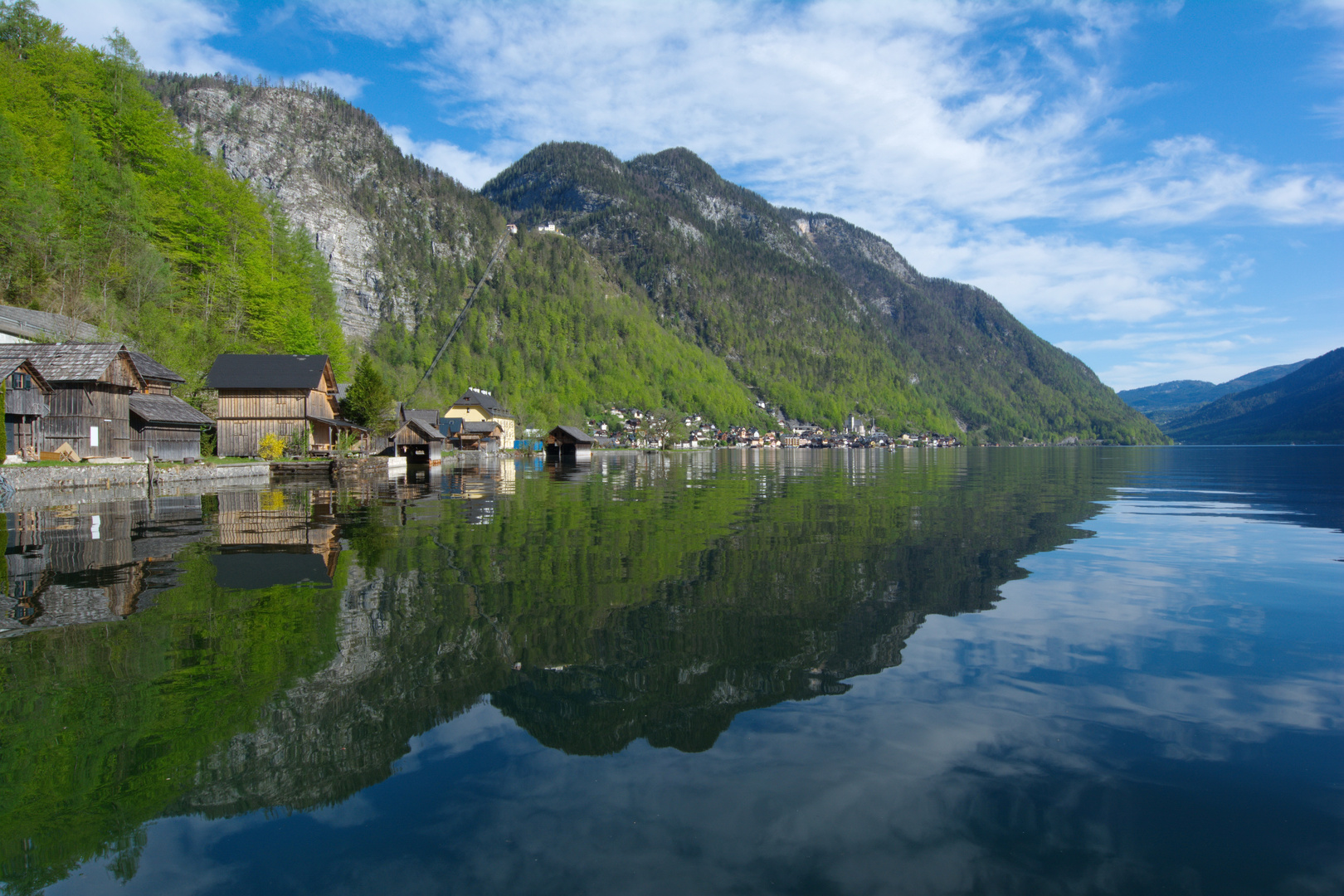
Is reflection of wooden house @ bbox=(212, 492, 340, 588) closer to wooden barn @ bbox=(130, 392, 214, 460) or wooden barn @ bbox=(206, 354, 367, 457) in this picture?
wooden barn @ bbox=(130, 392, 214, 460)

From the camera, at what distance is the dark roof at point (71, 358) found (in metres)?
33.4

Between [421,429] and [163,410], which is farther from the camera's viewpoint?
[421,429]

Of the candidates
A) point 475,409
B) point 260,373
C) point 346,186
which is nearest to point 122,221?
point 260,373

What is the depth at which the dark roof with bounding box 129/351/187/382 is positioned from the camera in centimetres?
3825

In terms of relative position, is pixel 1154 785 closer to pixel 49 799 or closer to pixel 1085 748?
pixel 1085 748

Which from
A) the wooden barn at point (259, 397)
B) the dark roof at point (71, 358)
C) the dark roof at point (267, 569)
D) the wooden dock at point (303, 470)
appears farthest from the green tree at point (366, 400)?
the dark roof at point (267, 569)

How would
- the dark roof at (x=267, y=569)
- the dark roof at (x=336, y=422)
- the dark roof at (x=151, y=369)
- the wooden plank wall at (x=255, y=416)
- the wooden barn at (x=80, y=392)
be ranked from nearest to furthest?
the dark roof at (x=267, y=569) < the wooden barn at (x=80, y=392) < the dark roof at (x=151, y=369) < the wooden plank wall at (x=255, y=416) < the dark roof at (x=336, y=422)

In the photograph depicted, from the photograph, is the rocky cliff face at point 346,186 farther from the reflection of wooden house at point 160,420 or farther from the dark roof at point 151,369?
the dark roof at point 151,369

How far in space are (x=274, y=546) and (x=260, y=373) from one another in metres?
42.8

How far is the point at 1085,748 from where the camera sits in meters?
6.43

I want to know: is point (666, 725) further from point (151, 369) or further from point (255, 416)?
point (255, 416)

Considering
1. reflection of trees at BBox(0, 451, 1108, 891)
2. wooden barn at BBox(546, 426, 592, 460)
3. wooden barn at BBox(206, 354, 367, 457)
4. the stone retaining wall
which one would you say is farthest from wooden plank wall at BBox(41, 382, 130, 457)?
wooden barn at BBox(546, 426, 592, 460)

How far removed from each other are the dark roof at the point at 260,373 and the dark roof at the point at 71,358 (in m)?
16.5

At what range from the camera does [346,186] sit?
522ft
